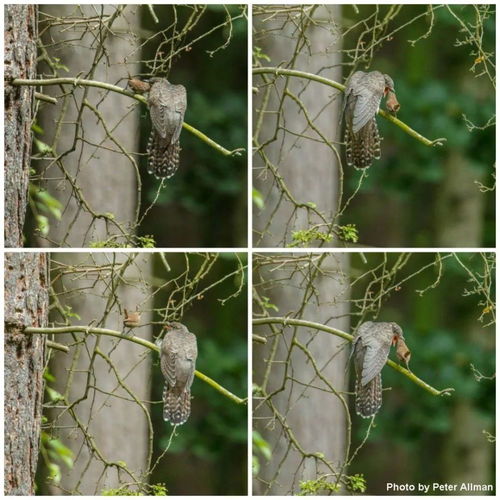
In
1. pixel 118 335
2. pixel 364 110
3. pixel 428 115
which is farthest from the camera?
pixel 428 115

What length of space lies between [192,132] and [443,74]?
99 cm

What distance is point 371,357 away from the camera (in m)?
3.89

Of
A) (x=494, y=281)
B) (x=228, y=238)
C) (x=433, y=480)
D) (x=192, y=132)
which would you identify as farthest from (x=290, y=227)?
(x=433, y=480)

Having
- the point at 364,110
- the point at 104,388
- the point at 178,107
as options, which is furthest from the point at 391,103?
the point at 104,388

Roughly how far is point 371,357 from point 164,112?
3.53 ft

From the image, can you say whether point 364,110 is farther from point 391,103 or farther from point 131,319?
point 131,319

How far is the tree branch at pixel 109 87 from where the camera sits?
381 cm

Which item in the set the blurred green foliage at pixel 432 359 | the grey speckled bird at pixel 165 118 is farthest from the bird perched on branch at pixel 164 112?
the blurred green foliage at pixel 432 359

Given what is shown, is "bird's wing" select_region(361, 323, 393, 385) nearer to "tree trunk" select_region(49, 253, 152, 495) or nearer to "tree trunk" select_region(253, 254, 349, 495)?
"tree trunk" select_region(253, 254, 349, 495)

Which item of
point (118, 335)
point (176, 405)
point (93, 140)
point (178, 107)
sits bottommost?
point (176, 405)

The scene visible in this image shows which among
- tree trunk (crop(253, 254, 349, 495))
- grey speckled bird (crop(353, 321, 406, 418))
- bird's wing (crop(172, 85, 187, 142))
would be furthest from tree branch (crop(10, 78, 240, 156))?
grey speckled bird (crop(353, 321, 406, 418))

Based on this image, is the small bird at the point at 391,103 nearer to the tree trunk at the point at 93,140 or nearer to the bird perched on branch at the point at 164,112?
the bird perched on branch at the point at 164,112

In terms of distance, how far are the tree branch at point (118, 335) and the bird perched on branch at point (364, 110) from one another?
0.89 m

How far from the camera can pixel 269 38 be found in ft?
12.8
